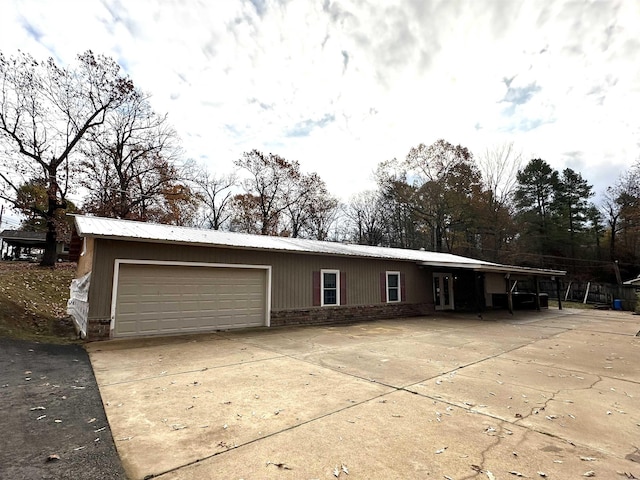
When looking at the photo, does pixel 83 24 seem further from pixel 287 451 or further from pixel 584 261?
pixel 584 261

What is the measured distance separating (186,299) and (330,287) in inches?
202

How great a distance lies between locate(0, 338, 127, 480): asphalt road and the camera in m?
2.38

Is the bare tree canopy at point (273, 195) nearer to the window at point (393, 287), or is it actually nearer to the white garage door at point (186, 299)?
the window at point (393, 287)

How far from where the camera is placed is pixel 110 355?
240 inches

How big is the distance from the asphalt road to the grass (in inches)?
96.9

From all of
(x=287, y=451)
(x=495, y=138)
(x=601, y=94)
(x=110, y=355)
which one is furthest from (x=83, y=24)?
(x=495, y=138)

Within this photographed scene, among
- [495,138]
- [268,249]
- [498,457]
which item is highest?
[495,138]

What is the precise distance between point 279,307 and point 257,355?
4170 millimetres

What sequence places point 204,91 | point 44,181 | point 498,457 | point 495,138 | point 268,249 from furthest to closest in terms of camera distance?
1. point 495,138
2. point 44,181
3. point 204,91
4. point 268,249
5. point 498,457

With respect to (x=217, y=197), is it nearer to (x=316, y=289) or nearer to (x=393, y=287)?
(x=393, y=287)

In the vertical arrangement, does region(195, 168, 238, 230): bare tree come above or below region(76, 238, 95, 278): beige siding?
above

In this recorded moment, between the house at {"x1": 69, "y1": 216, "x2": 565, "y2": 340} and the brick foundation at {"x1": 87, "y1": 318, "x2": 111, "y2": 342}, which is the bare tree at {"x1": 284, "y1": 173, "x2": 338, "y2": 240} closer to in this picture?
the house at {"x1": 69, "y1": 216, "x2": 565, "y2": 340}

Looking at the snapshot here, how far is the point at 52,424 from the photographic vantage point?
123 inches

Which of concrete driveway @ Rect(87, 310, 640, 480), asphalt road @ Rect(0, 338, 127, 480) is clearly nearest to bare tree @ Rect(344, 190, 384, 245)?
concrete driveway @ Rect(87, 310, 640, 480)
